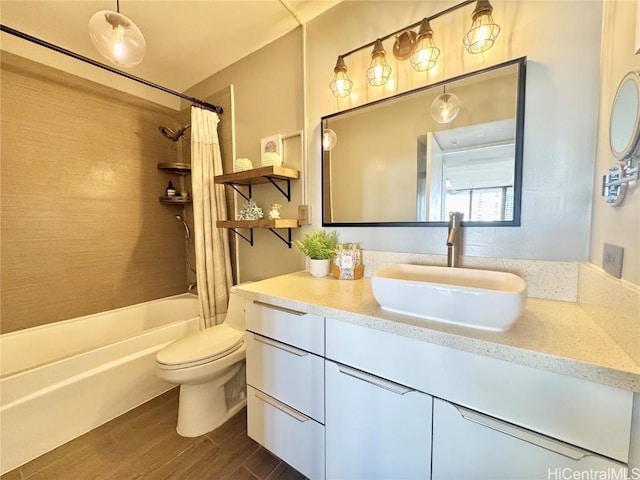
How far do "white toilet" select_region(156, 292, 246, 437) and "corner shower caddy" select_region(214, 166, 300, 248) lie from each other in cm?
73

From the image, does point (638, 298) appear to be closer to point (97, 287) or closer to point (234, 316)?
point (234, 316)

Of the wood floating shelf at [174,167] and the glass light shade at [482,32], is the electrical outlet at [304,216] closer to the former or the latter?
the glass light shade at [482,32]

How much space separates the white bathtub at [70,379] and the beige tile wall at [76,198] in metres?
0.13

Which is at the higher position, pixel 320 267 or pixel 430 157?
pixel 430 157

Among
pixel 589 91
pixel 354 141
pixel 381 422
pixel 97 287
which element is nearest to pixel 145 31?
pixel 354 141

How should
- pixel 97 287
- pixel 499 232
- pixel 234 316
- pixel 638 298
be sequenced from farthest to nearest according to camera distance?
1. pixel 97 287
2. pixel 234 316
3. pixel 499 232
4. pixel 638 298

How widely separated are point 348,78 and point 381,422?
1626 millimetres

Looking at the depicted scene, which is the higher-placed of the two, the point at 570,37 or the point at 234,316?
the point at 570,37

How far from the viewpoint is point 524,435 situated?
61 cm

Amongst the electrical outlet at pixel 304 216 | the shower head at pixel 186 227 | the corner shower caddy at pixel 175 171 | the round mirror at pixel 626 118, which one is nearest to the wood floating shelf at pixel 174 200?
the corner shower caddy at pixel 175 171

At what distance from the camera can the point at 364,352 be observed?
33.3 inches

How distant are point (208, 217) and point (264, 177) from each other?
25.8 inches

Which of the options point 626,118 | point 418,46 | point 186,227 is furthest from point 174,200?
point 626,118

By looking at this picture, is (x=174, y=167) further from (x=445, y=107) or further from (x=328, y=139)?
(x=445, y=107)
